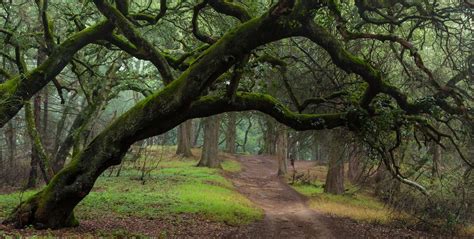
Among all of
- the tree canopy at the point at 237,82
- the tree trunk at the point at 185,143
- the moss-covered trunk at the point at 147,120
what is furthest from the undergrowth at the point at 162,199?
the tree trunk at the point at 185,143

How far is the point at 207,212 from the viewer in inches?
601

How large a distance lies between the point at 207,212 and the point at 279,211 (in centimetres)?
421

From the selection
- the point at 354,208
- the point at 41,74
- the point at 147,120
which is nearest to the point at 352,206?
the point at 354,208

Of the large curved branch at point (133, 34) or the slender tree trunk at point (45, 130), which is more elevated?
the large curved branch at point (133, 34)

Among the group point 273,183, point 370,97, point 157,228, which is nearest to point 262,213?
point 157,228

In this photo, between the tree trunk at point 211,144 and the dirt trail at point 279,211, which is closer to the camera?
the dirt trail at point 279,211

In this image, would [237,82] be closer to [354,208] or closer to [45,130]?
[354,208]

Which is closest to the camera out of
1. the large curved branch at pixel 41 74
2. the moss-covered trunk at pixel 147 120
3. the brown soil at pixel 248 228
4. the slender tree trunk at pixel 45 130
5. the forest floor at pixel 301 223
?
the moss-covered trunk at pixel 147 120

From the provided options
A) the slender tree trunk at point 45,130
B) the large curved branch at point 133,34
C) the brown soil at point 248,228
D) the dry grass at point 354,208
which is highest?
the large curved branch at point 133,34

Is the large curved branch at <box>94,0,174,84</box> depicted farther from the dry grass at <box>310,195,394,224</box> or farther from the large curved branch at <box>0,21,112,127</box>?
the dry grass at <box>310,195,394,224</box>

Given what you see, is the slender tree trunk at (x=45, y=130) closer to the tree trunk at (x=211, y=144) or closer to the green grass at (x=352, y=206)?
the tree trunk at (x=211, y=144)

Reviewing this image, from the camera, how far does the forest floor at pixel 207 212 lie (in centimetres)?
1199

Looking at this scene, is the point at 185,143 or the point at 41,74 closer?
the point at 41,74

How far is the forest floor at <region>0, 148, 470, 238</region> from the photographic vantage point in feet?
39.3
